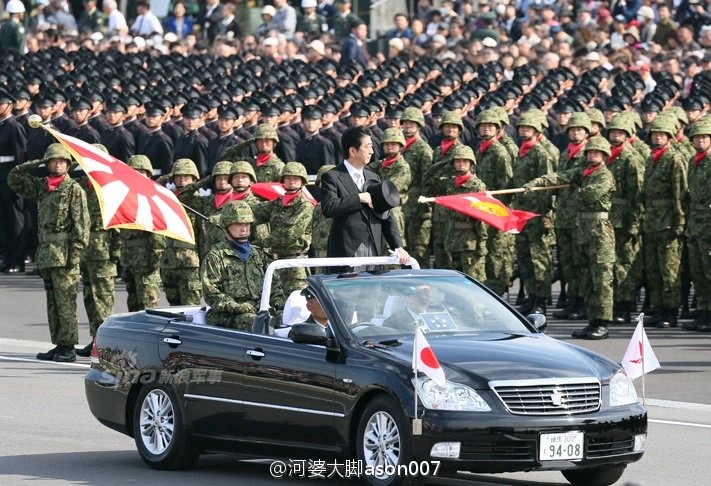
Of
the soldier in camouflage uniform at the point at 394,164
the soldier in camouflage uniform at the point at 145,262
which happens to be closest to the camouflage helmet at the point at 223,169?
the soldier in camouflage uniform at the point at 145,262

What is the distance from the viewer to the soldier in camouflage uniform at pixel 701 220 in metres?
20.8

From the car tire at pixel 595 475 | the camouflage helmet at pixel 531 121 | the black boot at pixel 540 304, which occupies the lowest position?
the car tire at pixel 595 475

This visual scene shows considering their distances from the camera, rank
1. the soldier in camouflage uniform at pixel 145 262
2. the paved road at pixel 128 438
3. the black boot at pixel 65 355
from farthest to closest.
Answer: the soldier in camouflage uniform at pixel 145 262, the black boot at pixel 65 355, the paved road at pixel 128 438

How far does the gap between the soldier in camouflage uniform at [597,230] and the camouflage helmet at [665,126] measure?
0.64 m

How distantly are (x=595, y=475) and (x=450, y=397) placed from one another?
1.20 metres

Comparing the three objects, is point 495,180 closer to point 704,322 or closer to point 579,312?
point 579,312

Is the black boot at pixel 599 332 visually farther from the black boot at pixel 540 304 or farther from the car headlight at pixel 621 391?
the car headlight at pixel 621 391

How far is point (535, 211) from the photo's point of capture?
22.7 m

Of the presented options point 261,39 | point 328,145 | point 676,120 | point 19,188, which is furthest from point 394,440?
point 261,39

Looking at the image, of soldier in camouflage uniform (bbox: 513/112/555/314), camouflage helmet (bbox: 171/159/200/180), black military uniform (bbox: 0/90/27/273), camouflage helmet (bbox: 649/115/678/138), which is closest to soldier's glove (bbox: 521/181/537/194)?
soldier in camouflage uniform (bbox: 513/112/555/314)

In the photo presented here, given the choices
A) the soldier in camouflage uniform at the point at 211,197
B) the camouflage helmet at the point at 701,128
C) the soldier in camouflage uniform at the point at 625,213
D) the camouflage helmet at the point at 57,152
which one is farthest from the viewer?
the soldier in camouflage uniform at the point at 625,213

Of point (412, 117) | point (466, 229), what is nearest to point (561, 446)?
point (466, 229)

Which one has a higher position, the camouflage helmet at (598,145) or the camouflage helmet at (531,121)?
the camouflage helmet at (531,121)

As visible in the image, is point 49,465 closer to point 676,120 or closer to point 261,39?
point 676,120
